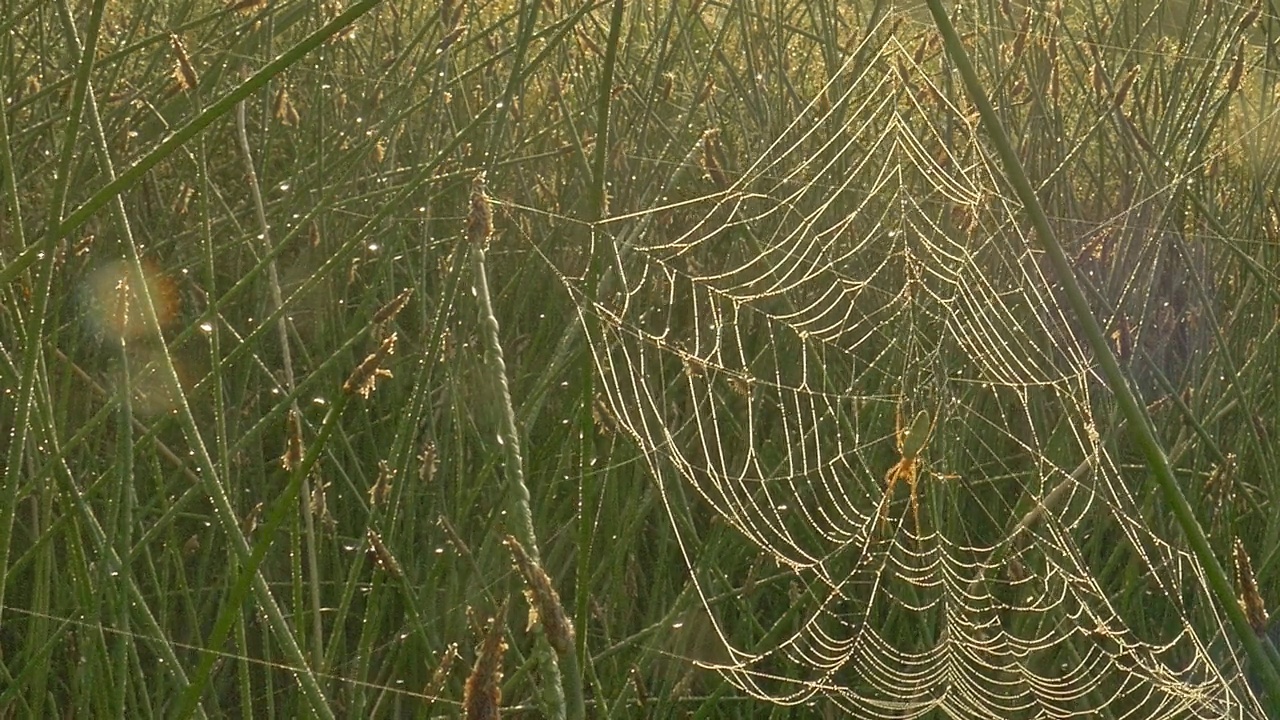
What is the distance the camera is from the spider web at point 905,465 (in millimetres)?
1705

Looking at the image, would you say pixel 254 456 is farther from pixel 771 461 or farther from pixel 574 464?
pixel 771 461

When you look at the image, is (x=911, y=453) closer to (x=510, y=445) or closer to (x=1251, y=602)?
(x=1251, y=602)

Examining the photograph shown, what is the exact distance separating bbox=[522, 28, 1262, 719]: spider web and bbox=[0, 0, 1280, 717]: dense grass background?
24mm

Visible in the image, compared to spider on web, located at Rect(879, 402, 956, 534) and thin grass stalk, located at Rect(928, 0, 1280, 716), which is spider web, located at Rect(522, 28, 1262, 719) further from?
thin grass stalk, located at Rect(928, 0, 1280, 716)

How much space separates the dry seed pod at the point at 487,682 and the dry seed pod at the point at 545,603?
0.02m

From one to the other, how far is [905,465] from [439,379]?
63 cm

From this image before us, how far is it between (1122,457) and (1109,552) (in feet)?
0.61

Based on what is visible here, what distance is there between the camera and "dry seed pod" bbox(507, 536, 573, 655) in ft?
1.90

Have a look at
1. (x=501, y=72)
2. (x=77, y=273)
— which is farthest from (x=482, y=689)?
(x=501, y=72)

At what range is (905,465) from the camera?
1.79 m

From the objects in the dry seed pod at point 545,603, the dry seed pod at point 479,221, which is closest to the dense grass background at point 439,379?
the dry seed pod at point 479,221

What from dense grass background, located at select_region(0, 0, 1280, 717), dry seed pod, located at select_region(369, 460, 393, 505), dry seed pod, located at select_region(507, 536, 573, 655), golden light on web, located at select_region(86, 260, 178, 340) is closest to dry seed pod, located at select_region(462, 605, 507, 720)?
dry seed pod, located at select_region(507, 536, 573, 655)

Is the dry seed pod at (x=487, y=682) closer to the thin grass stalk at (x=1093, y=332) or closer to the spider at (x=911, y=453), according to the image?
the thin grass stalk at (x=1093, y=332)

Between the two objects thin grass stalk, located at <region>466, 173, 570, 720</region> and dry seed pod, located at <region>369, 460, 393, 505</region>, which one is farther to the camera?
dry seed pod, located at <region>369, 460, 393, 505</region>
